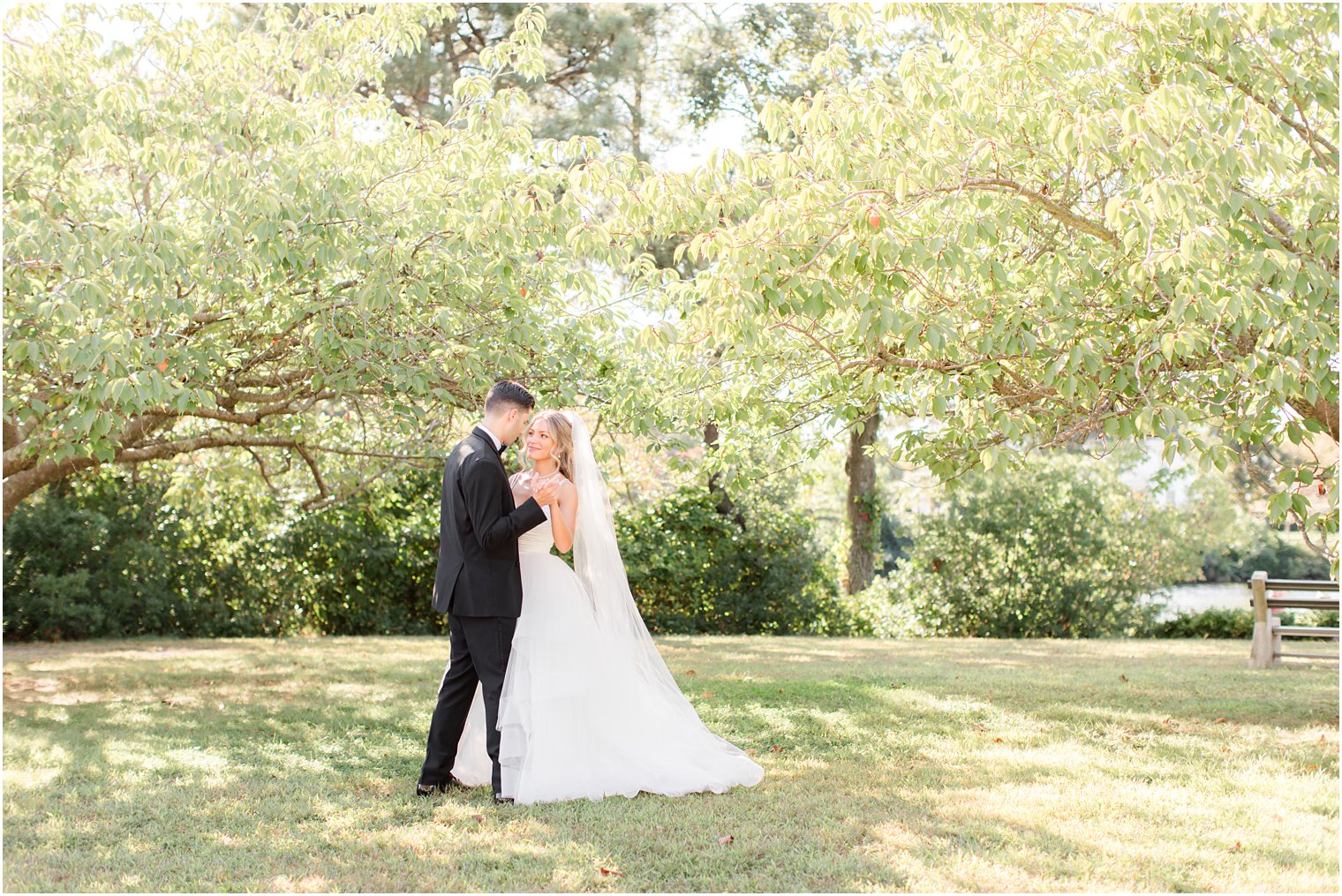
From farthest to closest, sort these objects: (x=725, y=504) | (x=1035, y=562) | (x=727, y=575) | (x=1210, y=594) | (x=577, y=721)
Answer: (x=1210, y=594) → (x=725, y=504) → (x=727, y=575) → (x=1035, y=562) → (x=577, y=721)

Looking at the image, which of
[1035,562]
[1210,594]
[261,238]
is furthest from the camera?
[1210,594]

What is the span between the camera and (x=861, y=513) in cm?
1745

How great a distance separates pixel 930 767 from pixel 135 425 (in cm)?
611

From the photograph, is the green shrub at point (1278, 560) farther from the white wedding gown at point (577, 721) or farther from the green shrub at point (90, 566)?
the white wedding gown at point (577, 721)

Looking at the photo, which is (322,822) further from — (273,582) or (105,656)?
(273,582)

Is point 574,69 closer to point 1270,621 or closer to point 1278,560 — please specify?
point 1270,621

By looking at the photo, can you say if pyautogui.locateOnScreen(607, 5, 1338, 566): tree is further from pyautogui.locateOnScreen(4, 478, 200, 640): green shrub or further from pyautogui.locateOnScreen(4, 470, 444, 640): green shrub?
pyautogui.locateOnScreen(4, 478, 200, 640): green shrub

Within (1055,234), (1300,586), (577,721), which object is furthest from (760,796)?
(1300,586)

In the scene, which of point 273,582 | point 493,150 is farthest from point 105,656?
point 493,150

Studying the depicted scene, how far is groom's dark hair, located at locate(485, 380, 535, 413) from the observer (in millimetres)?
5590

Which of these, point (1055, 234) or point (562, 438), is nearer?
point (562, 438)

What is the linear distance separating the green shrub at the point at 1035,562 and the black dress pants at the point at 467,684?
10694 millimetres

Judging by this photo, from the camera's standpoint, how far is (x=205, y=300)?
22.3 ft

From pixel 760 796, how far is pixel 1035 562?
35.7ft
